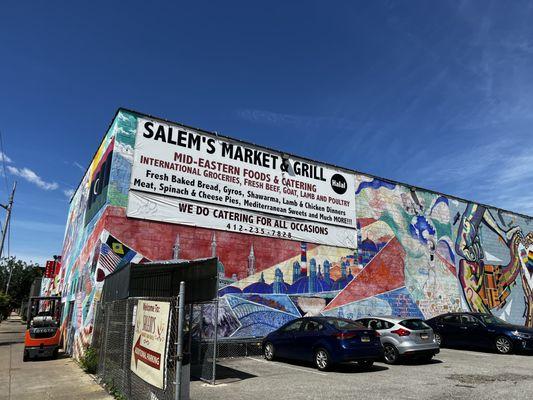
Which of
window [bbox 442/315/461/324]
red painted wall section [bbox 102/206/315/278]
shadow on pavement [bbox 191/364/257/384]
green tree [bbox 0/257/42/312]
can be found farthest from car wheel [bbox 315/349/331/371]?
green tree [bbox 0/257/42/312]

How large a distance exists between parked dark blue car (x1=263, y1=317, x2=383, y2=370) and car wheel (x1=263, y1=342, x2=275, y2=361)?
1.77 feet

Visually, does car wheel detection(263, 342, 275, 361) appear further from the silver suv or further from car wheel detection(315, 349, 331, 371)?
the silver suv

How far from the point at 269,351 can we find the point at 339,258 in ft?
22.9

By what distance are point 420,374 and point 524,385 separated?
236 cm

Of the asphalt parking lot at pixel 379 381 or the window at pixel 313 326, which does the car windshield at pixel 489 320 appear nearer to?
the asphalt parking lot at pixel 379 381

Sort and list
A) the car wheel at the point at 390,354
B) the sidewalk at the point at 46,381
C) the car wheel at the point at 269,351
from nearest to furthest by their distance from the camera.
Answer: the sidewalk at the point at 46,381
the car wheel at the point at 390,354
the car wheel at the point at 269,351

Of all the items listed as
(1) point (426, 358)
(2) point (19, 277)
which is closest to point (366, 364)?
(1) point (426, 358)

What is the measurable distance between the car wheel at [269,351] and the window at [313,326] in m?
1.86

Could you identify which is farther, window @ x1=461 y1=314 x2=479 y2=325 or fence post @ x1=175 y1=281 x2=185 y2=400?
window @ x1=461 y1=314 x2=479 y2=325

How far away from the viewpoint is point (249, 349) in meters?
15.1

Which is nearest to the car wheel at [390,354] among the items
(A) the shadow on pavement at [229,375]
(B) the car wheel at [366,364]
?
(B) the car wheel at [366,364]

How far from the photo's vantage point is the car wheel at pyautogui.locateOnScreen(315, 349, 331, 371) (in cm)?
1085

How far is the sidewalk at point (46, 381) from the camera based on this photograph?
8.89m

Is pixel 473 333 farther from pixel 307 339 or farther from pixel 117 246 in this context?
pixel 117 246
